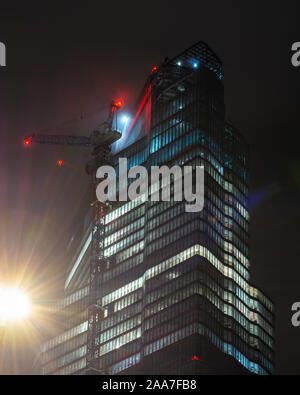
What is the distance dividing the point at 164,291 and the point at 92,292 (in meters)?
17.1

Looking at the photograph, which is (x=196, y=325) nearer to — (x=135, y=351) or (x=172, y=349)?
(x=172, y=349)

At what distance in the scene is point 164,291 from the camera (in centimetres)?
19512

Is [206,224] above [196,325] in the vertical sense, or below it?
above

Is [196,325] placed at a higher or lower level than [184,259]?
lower
